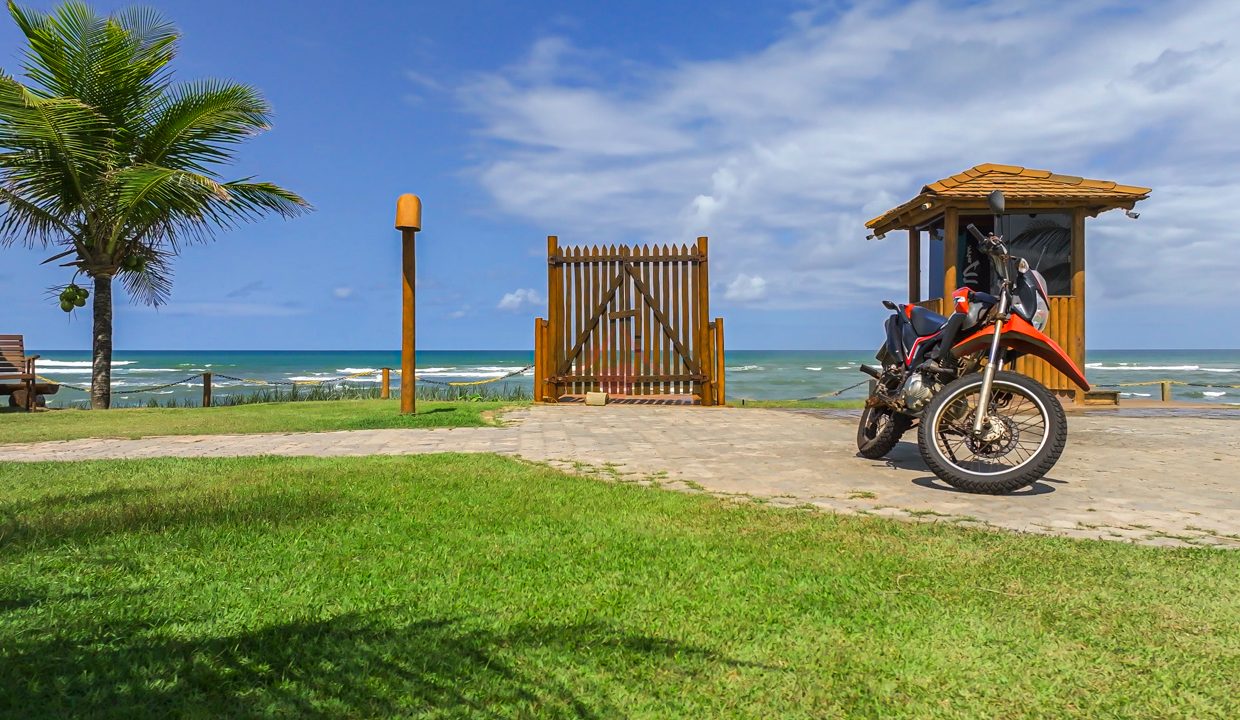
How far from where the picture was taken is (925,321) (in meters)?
5.72

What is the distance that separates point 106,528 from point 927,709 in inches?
145

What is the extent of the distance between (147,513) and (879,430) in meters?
5.24

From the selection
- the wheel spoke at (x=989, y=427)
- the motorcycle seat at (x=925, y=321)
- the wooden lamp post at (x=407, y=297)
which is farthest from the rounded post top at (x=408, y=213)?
the wheel spoke at (x=989, y=427)

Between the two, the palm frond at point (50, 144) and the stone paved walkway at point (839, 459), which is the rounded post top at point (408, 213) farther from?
the palm frond at point (50, 144)

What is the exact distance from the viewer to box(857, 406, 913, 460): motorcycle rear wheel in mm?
6086

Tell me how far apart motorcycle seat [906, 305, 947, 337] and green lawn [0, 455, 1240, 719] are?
7.24 ft

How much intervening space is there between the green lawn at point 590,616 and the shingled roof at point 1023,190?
8273mm

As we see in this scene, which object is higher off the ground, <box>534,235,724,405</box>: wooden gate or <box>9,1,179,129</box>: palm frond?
<box>9,1,179,129</box>: palm frond

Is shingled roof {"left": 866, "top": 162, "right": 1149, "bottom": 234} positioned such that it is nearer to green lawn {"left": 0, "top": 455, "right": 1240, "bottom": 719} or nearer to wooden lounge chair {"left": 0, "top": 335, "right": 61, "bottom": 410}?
green lawn {"left": 0, "top": 455, "right": 1240, "bottom": 719}

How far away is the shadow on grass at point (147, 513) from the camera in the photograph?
360 centimetres

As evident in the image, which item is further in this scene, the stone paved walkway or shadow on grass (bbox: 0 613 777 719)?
the stone paved walkway

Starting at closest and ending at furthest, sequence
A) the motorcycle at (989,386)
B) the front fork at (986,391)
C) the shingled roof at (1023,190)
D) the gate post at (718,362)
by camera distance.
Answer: the motorcycle at (989,386) → the front fork at (986,391) → the shingled roof at (1023,190) → the gate post at (718,362)

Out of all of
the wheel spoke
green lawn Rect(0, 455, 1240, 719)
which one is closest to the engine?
the wheel spoke

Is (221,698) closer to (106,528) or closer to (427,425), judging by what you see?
(106,528)
